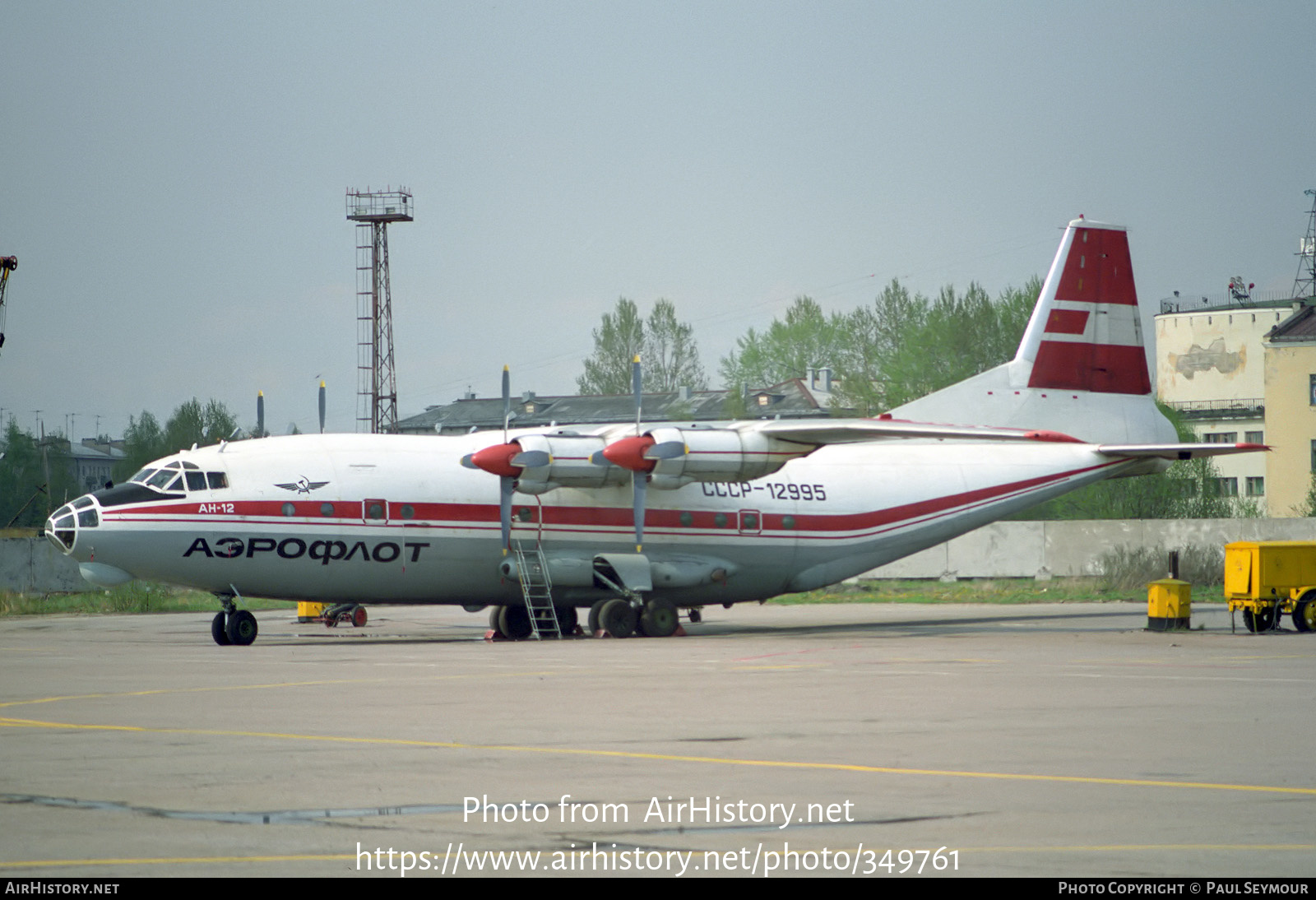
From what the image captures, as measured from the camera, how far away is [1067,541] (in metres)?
52.8

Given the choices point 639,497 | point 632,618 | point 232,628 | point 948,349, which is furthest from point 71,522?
point 948,349

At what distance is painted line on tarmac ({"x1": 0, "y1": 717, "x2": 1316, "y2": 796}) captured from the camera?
9.68 m

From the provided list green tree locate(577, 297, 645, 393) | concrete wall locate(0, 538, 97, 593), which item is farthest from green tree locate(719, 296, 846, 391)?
concrete wall locate(0, 538, 97, 593)

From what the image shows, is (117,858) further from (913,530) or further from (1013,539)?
(1013,539)

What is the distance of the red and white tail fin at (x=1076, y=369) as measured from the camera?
1352 inches

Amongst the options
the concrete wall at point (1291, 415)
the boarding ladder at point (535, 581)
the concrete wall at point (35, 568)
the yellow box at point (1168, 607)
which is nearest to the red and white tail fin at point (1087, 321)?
the yellow box at point (1168, 607)

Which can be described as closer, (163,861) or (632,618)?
(163,861)

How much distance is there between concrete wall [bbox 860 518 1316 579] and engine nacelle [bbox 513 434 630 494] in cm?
2452

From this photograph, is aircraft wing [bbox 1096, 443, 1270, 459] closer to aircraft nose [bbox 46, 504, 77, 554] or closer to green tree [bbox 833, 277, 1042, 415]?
aircraft nose [bbox 46, 504, 77, 554]

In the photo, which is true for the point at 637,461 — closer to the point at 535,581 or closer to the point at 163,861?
the point at 535,581

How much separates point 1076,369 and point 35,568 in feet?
127

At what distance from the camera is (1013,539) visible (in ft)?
177

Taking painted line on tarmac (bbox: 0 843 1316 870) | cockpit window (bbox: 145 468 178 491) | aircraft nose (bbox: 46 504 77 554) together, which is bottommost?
painted line on tarmac (bbox: 0 843 1316 870)

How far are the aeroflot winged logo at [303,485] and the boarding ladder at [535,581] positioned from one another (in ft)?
13.9
